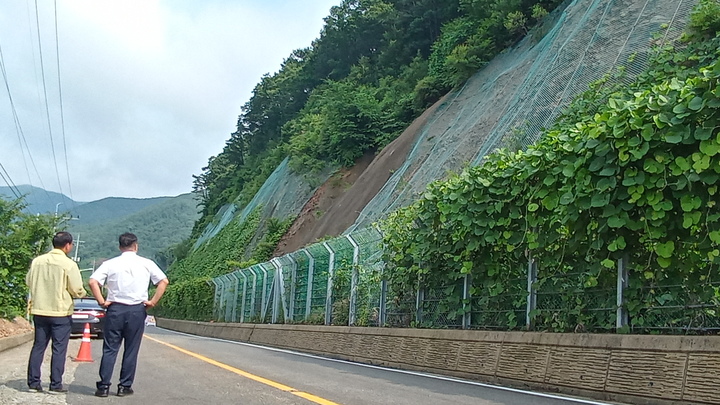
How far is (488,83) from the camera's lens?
29.5 meters

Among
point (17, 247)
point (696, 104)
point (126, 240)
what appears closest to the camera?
point (126, 240)

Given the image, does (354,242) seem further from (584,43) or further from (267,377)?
(584,43)

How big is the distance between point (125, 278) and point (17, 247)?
14.4 m

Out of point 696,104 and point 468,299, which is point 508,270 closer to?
point 468,299

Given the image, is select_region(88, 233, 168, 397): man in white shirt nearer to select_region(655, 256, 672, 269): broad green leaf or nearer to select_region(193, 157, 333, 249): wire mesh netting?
select_region(655, 256, 672, 269): broad green leaf

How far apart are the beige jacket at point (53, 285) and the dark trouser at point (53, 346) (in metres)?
0.10

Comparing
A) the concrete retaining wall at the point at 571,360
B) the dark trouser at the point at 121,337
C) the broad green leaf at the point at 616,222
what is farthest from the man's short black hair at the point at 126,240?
the broad green leaf at the point at 616,222

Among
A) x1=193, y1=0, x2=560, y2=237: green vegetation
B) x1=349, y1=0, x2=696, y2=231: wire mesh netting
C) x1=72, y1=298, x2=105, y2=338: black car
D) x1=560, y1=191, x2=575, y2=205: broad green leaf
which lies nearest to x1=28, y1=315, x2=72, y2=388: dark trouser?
x1=560, y1=191, x2=575, y2=205: broad green leaf

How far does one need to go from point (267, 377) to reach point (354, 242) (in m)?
8.23

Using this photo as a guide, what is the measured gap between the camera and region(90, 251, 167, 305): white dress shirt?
264 inches

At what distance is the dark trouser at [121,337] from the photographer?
6.65 metres

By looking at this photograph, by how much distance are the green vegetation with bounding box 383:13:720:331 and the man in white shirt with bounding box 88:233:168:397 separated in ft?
17.1

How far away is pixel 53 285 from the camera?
6.94 metres

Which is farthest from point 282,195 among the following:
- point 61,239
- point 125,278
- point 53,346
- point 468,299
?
point 125,278
